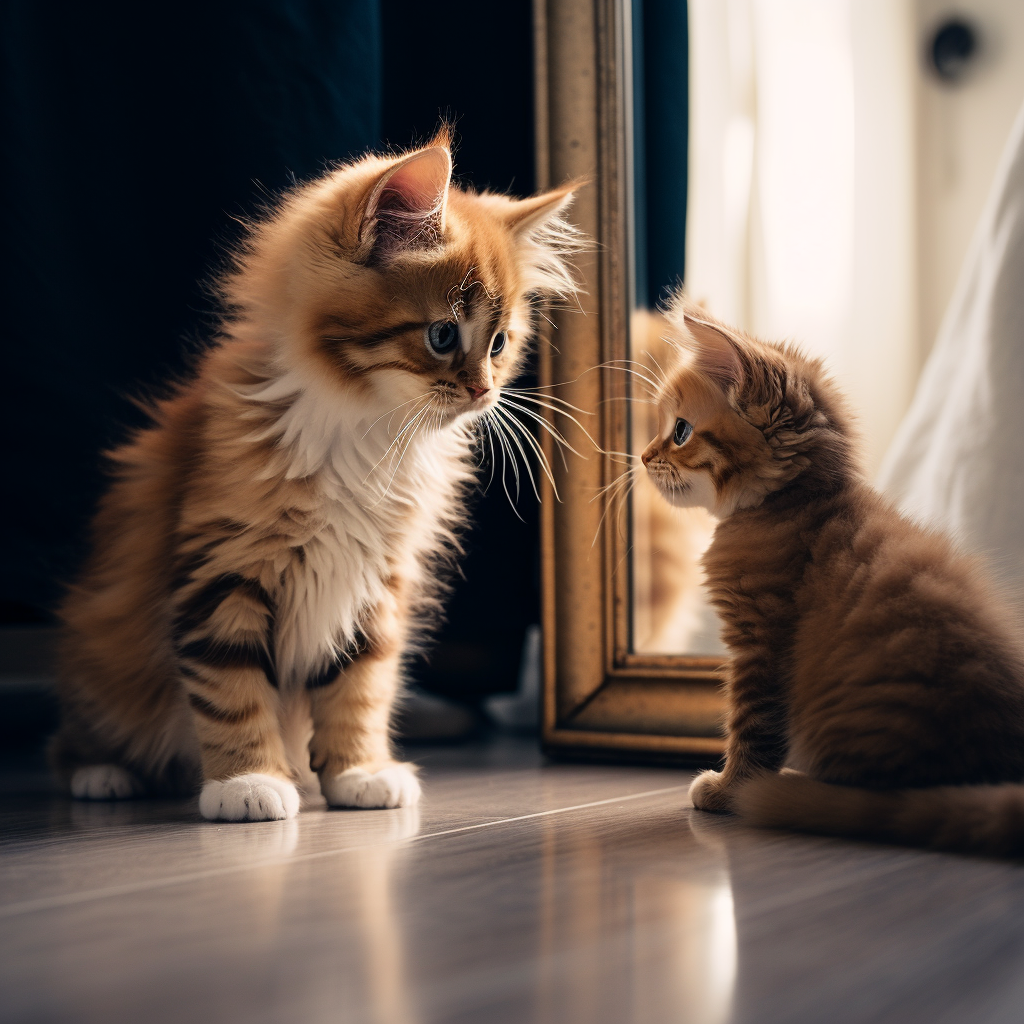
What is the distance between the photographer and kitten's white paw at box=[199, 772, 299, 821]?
1.05m

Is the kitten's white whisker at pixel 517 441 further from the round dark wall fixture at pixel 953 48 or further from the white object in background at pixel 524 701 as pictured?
the round dark wall fixture at pixel 953 48

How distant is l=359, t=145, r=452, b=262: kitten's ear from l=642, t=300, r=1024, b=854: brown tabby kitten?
0.29m

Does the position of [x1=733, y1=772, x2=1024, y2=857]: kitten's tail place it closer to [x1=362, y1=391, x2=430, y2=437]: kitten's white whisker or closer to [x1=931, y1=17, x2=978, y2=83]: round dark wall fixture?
[x1=362, y1=391, x2=430, y2=437]: kitten's white whisker

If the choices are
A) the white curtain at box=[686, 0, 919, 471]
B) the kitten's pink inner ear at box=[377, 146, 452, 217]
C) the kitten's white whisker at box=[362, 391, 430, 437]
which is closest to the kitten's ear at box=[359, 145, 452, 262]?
the kitten's pink inner ear at box=[377, 146, 452, 217]

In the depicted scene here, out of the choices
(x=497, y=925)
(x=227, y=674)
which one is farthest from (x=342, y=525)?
(x=497, y=925)

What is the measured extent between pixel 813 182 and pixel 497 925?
1210mm

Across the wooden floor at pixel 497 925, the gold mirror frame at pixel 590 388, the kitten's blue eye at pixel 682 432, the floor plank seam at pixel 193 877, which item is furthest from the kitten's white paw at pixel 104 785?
the kitten's blue eye at pixel 682 432

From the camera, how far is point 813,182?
151 centimetres

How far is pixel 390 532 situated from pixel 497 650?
2.37 feet

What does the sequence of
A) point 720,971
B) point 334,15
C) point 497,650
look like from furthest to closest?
point 497,650
point 334,15
point 720,971

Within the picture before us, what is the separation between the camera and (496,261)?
124 centimetres

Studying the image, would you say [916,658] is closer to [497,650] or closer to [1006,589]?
[1006,589]

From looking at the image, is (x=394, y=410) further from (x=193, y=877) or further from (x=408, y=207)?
(x=193, y=877)

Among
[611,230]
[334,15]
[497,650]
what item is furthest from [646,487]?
[334,15]
